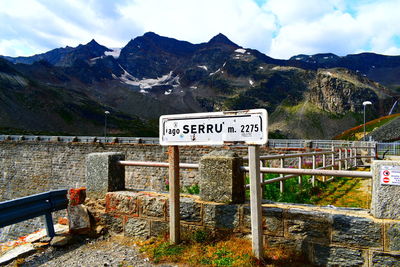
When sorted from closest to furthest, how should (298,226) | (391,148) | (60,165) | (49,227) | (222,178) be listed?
(298,226), (222,178), (49,227), (391,148), (60,165)

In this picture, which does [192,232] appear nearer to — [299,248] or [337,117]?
[299,248]

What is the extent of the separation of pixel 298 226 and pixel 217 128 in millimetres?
1692

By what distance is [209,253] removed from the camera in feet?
12.6

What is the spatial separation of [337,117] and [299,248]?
143 m

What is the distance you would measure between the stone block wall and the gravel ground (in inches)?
13.7

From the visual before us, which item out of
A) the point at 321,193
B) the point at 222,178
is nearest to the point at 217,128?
the point at 222,178

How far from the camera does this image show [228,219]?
13.4 feet

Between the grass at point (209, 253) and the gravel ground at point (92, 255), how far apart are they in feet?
0.75

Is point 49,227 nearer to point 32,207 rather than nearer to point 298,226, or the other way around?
point 32,207

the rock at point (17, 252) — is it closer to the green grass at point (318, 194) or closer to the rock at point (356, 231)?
the green grass at point (318, 194)

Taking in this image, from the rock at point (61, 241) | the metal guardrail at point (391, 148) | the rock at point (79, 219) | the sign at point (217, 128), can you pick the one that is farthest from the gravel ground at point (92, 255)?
the metal guardrail at point (391, 148)

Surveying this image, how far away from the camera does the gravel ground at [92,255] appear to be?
4.03 m

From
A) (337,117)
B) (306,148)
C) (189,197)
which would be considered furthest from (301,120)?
(189,197)

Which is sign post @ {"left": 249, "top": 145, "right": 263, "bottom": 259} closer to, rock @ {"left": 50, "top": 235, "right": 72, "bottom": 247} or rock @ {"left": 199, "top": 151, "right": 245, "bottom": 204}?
rock @ {"left": 199, "top": 151, "right": 245, "bottom": 204}
